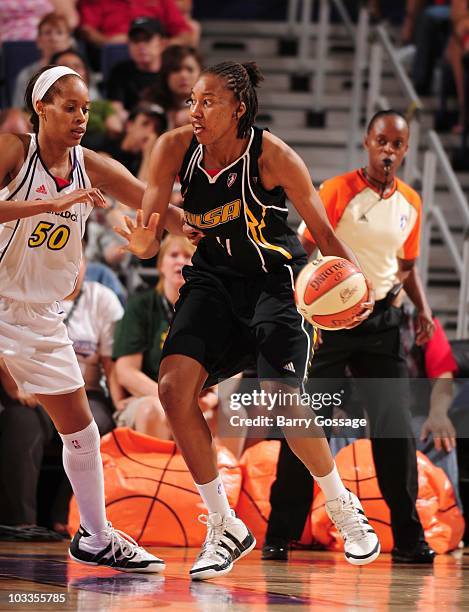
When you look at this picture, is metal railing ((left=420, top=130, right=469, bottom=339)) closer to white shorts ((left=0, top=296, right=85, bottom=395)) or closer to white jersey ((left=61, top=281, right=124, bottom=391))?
white jersey ((left=61, top=281, right=124, bottom=391))

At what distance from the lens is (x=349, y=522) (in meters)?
4.40

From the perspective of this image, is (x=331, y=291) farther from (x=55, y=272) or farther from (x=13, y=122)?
(x=13, y=122)

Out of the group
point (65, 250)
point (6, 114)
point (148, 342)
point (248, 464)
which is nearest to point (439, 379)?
point (248, 464)

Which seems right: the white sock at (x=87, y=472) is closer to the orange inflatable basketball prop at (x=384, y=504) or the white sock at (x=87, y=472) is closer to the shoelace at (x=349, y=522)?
the shoelace at (x=349, y=522)

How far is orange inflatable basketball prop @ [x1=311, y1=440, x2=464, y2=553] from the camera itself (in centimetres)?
571

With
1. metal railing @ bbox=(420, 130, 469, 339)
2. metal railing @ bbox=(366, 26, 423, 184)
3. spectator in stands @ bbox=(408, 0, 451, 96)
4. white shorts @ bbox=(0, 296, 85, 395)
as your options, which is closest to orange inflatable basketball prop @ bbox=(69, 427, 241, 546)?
white shorts @ bbox=(0, 296, 85, 395)

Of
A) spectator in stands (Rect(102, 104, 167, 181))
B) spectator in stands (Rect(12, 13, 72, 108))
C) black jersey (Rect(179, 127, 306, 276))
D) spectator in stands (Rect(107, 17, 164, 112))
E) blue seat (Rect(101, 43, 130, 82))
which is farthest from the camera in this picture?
blue seat (Rect(101, 43, 130, 82))

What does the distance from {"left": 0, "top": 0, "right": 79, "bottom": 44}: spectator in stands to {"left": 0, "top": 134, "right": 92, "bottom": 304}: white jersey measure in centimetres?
575

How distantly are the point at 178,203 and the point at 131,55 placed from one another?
91.7 inches

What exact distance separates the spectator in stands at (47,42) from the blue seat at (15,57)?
305 millimetres

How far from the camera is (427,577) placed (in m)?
4.64

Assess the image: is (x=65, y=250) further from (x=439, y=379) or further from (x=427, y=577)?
(x=439, y=379)

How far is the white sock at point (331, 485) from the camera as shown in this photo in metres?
4.38

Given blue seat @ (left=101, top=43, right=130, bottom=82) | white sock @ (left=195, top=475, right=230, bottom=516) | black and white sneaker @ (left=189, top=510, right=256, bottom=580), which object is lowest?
black and white sneaker @ (left=189, top=510, right=256, bottom=580)
